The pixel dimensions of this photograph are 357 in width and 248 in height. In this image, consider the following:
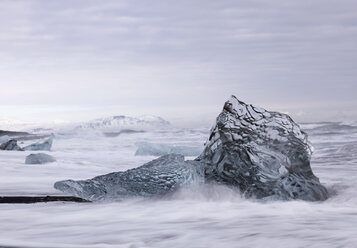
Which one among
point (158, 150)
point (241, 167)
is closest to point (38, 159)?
point (241, 167)

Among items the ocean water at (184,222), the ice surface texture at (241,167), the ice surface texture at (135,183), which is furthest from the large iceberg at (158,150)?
the ice surface texture at (135,183)

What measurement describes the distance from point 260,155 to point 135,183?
839 millimetres

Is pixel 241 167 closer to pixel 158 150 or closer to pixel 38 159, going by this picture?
pixel 38 159

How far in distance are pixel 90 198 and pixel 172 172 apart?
526 millimetres

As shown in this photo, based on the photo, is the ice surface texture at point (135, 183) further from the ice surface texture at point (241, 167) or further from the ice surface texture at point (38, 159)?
the ice surface texture at point (38, 159)

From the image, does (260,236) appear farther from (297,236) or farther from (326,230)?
(326,230)

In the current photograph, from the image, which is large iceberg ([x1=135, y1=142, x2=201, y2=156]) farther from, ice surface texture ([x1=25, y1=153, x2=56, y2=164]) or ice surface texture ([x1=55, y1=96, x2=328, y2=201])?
ice surface texture ([x1=55, y1=96, x2=328, y2=201])

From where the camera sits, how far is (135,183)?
2592mm

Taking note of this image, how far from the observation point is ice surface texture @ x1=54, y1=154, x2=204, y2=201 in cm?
250

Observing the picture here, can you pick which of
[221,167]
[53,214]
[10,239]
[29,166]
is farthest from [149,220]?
[29,166]

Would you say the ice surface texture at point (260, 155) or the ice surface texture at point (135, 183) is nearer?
the ice surface texture at point (135, 183)

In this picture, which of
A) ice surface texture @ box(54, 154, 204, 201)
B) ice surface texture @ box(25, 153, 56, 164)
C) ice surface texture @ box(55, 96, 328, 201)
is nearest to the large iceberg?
ice surface texture @ box(25, 153, 56, 164)

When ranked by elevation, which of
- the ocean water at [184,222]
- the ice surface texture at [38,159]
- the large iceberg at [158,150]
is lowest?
the ocean water at [184,222]

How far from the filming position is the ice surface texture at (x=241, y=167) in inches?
101
